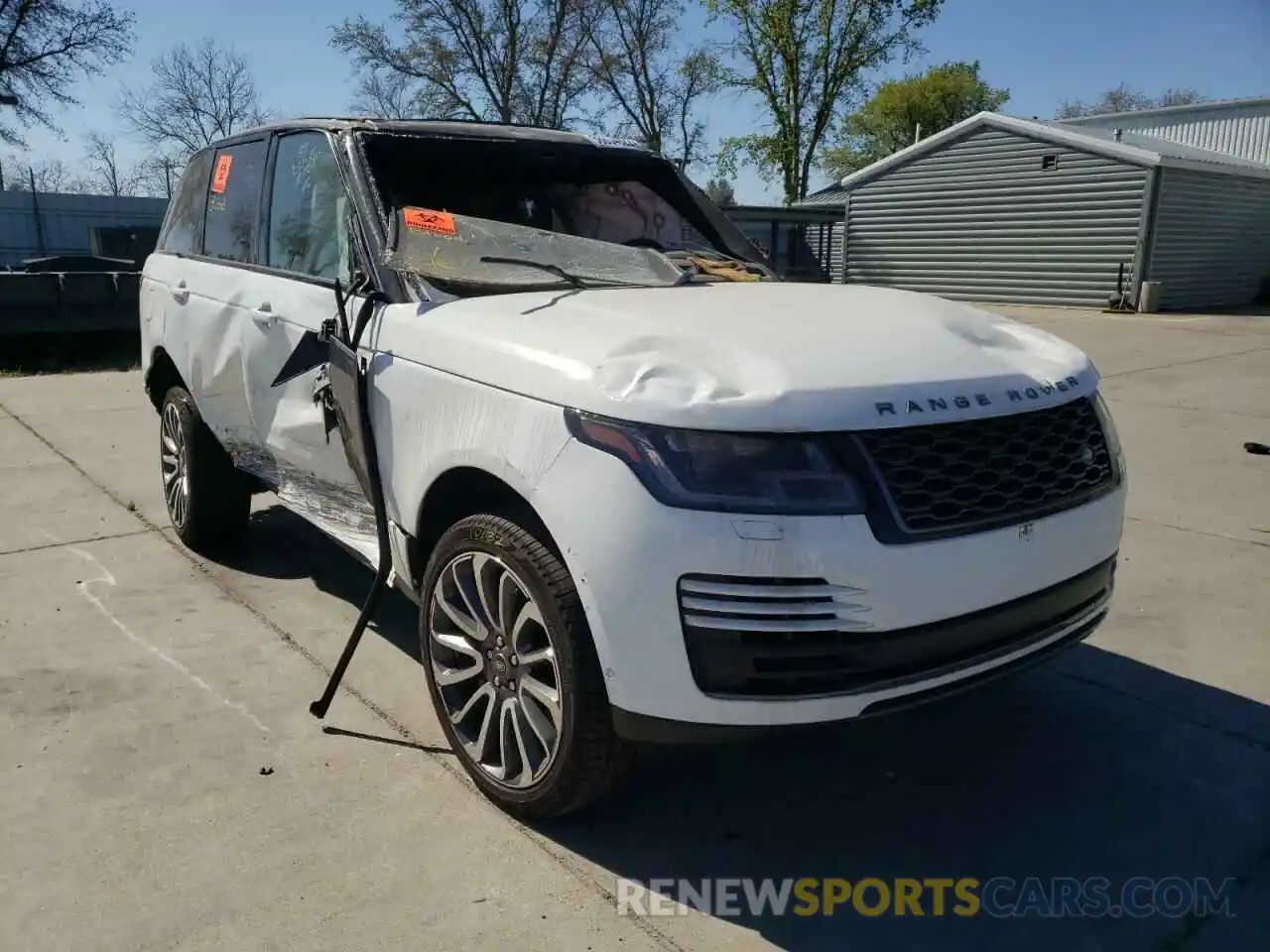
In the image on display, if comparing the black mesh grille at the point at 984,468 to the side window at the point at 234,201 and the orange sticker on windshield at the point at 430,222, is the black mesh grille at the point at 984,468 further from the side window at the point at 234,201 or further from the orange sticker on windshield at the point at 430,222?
the side window at the point at 234,201

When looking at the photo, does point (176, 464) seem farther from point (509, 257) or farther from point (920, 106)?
point (920, 106)

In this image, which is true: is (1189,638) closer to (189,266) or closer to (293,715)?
(293,715)

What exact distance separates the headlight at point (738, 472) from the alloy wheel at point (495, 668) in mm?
490

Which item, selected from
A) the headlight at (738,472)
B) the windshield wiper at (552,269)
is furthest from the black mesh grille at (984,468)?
the windshield wiper at (552,269)

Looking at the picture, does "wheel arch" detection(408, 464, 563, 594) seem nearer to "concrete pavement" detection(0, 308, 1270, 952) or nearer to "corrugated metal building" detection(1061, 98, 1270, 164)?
"concrete pavement" detection(0, 308, 1270, 952)

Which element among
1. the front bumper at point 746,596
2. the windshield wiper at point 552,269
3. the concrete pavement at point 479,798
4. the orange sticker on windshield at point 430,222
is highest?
the orange sticker on windshield at point 430,222

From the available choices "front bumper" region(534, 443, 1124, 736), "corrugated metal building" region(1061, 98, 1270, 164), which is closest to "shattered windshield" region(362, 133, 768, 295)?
"front bumper" region(534, 443, 1124, 736)

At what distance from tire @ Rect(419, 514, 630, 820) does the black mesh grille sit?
0.78 meters

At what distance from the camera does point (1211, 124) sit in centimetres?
3281

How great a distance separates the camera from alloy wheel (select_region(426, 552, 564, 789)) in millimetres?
2561

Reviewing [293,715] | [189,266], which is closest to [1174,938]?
[293,715]

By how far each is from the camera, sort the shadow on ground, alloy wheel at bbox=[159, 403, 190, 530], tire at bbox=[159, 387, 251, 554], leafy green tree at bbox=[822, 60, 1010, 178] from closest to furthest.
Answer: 1. the shadow on ground
2. tire at bbox=[159, 387, 251, 554]
3. alloy wheel at bbox=[159, 403, 190, 530]
4. leafy green tree at bbox=[822, 60, 1010, 178]

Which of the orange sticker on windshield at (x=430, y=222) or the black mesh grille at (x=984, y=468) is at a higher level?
the orange sticker on windshield at (x=430, y=222)

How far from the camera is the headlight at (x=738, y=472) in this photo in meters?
2.19
